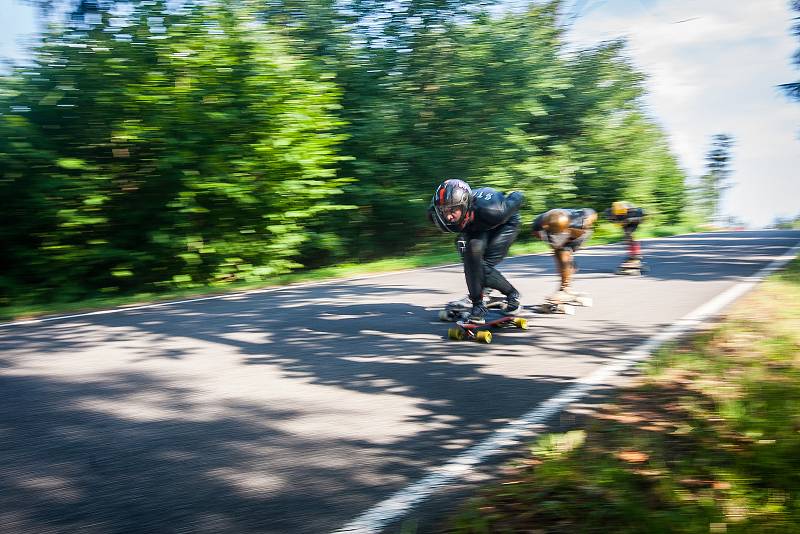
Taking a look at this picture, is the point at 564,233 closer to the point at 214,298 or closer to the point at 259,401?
the point at 259,401

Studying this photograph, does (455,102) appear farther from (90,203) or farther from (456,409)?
(456,409)

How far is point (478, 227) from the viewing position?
7820mm

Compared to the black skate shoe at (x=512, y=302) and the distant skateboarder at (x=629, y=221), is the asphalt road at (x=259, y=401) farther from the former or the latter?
the distant skateboarder at (x=629, y=221)

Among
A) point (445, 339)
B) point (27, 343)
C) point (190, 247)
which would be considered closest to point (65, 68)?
point (190, 247)

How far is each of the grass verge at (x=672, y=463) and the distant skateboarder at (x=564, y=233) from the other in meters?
3.27

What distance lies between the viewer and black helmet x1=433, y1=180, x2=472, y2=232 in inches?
291

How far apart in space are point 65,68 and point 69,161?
211cm

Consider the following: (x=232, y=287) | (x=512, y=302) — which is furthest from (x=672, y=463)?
(x=232, y=287)

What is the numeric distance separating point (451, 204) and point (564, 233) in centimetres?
240

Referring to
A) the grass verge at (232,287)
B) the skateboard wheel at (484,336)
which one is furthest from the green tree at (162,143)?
the skateboard wheel at (484,336)

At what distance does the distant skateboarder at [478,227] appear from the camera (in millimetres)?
7441

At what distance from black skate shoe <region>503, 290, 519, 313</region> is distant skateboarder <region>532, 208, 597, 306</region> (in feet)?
2.81

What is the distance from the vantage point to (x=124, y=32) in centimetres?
1530

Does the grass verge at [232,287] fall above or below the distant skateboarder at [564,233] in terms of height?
below
